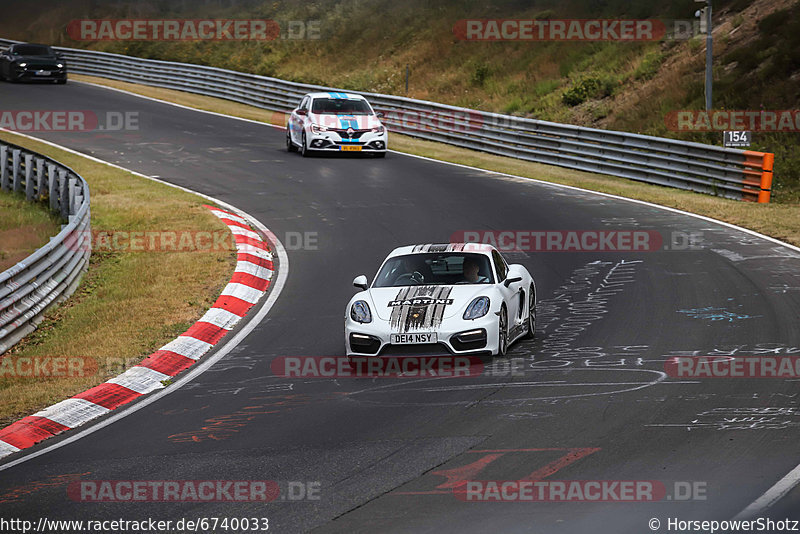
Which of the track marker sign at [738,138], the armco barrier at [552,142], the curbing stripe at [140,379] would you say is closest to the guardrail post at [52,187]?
the curbing stripe at [140,379]

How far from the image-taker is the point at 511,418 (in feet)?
29.8

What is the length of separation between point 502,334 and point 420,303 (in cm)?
96

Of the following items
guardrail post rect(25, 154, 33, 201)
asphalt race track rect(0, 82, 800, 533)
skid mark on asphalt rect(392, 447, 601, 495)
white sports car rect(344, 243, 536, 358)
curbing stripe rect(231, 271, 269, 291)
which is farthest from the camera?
guardrail post rect(25, 154, 33, 201)

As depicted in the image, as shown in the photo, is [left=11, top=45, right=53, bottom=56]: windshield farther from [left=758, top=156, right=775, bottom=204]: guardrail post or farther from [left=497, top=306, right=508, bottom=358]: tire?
[left=497, top=306, right=508, bottom=358]: tire

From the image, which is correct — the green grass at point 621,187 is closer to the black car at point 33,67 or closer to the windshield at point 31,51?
the black car at point 33,67

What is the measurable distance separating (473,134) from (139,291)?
17742 millimetres

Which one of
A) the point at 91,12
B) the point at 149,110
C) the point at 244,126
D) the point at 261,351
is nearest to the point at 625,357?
the point at 261,351

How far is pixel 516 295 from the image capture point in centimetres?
1221

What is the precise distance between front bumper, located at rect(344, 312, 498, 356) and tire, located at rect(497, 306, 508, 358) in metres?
0.10

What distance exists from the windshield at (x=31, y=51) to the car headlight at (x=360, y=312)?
36.4 meters

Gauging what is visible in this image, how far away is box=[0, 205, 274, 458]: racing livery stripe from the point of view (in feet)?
31.8

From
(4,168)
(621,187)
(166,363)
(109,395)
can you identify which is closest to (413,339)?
(166,363)

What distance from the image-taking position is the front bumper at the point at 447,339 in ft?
36.4

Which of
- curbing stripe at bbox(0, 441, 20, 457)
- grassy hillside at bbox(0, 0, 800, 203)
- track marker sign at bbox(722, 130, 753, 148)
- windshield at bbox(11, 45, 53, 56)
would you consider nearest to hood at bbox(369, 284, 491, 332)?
curbing stripe at bbox(0, 441, 20, 457)
